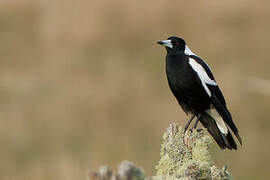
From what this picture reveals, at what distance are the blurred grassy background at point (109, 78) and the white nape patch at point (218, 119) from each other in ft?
4.85

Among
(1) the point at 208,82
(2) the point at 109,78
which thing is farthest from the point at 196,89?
(2) the point at 109,78

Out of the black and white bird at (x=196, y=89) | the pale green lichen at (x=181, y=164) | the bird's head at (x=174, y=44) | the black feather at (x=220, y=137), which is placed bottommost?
the pale green lichen at (x=181, y=164)

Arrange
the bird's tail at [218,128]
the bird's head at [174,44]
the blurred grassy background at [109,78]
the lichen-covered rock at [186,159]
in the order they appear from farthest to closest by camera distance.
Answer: the blurred grassy background at [109,78] < the bird's head at [174,44] < the bird's tail at [218,128] < the lichen-covered rock at [186,159]

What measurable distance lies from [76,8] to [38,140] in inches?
117

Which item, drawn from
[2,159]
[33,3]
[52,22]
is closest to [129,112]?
[2,159]

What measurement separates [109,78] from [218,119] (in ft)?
9.43

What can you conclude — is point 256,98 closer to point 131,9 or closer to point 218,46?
point 218,46

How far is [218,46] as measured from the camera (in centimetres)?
836

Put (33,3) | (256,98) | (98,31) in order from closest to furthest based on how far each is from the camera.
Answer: (256,98)
(98,31)
(33,3)

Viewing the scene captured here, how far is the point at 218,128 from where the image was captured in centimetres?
470

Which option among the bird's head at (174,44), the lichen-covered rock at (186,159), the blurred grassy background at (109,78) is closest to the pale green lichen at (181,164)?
the lichen-covered rock at (186,159)

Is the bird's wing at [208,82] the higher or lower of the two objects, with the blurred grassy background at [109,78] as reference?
lower

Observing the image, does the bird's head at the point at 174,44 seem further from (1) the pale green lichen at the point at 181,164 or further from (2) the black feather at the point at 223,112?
(1) the pale green lichen at the point at 181,164

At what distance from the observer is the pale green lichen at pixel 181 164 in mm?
1417
